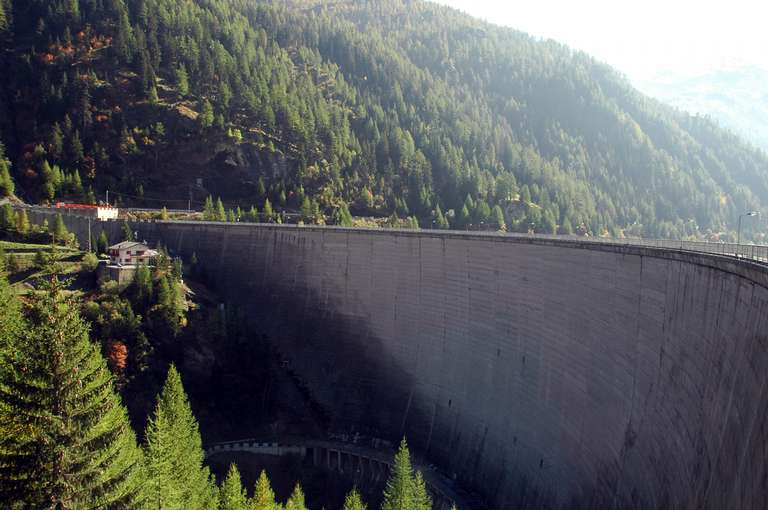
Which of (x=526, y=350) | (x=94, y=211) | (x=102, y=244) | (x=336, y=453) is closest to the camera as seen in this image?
(x=526, y=350)

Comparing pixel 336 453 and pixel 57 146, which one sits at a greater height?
pixel 57 146

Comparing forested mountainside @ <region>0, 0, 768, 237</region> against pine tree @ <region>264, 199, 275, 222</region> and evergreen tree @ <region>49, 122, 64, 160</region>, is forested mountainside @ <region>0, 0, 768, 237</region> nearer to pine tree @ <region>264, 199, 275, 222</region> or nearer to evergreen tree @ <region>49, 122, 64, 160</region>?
evergreen tree @ <region>49, 122, 64, 160</region>

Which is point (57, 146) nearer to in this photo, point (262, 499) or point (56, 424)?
point (262, 499)

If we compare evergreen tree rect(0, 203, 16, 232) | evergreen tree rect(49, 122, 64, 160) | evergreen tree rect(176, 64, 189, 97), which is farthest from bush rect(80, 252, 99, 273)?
evergreen tree rect(176, 64, 189, 97)

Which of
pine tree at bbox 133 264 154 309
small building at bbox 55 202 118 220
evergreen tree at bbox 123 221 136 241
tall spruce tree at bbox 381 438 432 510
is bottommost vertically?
tall spruce tree at bbox 381 438 432 510

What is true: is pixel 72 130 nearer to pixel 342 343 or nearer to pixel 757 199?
pixel 342 343

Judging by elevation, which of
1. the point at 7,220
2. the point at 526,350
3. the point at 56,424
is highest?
the point at 7,220

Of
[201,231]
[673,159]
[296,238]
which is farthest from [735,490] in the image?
[673,159]

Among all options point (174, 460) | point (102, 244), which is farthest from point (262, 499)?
point (102, 244)
